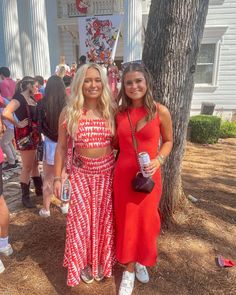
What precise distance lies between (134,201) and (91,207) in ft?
1.12

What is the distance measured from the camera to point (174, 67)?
2.78 meters

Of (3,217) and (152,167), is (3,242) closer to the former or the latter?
(3,217)

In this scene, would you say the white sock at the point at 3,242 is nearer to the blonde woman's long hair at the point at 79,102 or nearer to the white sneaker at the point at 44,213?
the white sneaker at the point at 44,213

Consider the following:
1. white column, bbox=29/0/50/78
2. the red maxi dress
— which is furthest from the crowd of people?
white column, bbox=29/0/50/78

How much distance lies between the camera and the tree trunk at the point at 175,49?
8.84ft

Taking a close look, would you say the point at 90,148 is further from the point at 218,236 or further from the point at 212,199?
the point at 212,199

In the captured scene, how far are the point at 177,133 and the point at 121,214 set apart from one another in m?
1.12

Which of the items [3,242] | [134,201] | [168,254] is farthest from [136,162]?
[3,242]

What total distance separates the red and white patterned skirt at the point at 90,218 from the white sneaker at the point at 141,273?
0.29 metres

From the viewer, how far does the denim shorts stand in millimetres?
3482

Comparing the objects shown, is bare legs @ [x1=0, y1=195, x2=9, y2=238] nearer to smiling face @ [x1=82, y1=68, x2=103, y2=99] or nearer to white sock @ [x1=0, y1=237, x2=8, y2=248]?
white sock @ [x1=0, y1=237, x2=8, y2=248]

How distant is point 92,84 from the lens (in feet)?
7.09

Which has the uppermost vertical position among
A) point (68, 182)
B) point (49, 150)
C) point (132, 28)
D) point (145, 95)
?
point (132, 28)

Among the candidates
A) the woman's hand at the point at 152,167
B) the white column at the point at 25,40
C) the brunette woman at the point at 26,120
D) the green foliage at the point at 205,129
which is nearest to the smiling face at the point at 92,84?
the woman's hand at the point at 152,167
